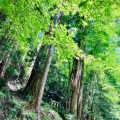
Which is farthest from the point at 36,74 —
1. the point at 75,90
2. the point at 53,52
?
→ the point at 75,90

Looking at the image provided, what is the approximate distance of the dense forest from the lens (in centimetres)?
650

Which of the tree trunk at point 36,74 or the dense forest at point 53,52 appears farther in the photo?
the tree trunk at point 36,74

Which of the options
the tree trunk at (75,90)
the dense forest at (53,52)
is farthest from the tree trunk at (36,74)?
the tree trunk at (75,90)

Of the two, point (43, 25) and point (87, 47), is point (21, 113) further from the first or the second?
point (87, 47)

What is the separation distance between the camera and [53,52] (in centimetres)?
984

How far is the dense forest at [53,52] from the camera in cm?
650

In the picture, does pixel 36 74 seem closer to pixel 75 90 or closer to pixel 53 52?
pixel 53 52

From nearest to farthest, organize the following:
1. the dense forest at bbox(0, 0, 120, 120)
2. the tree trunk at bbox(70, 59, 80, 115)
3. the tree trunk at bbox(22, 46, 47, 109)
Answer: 1. the dense forest at bbox(0, 0, 120, 120)
2. the tree trunk at bbox(22, 46, 47, 109)
3. the tree trunk at bbox(70, 59, 80, 115)

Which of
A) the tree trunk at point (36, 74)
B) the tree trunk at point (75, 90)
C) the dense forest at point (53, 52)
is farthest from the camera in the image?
the tree trunk at point (75, 90)

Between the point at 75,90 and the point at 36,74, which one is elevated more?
the point at 36,74

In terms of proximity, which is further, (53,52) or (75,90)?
(75,90)

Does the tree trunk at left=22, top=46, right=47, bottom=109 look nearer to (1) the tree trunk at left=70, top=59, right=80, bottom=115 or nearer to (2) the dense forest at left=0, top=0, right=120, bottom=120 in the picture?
(2) the dense forest at left=0, top=0, right=120, bottom=120

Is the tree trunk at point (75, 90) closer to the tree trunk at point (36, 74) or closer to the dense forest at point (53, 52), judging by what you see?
the dense forest at point (53, 52)

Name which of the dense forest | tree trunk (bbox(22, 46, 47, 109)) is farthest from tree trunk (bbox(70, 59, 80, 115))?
tree trunk (bbox(22, 46, 47, 109))
